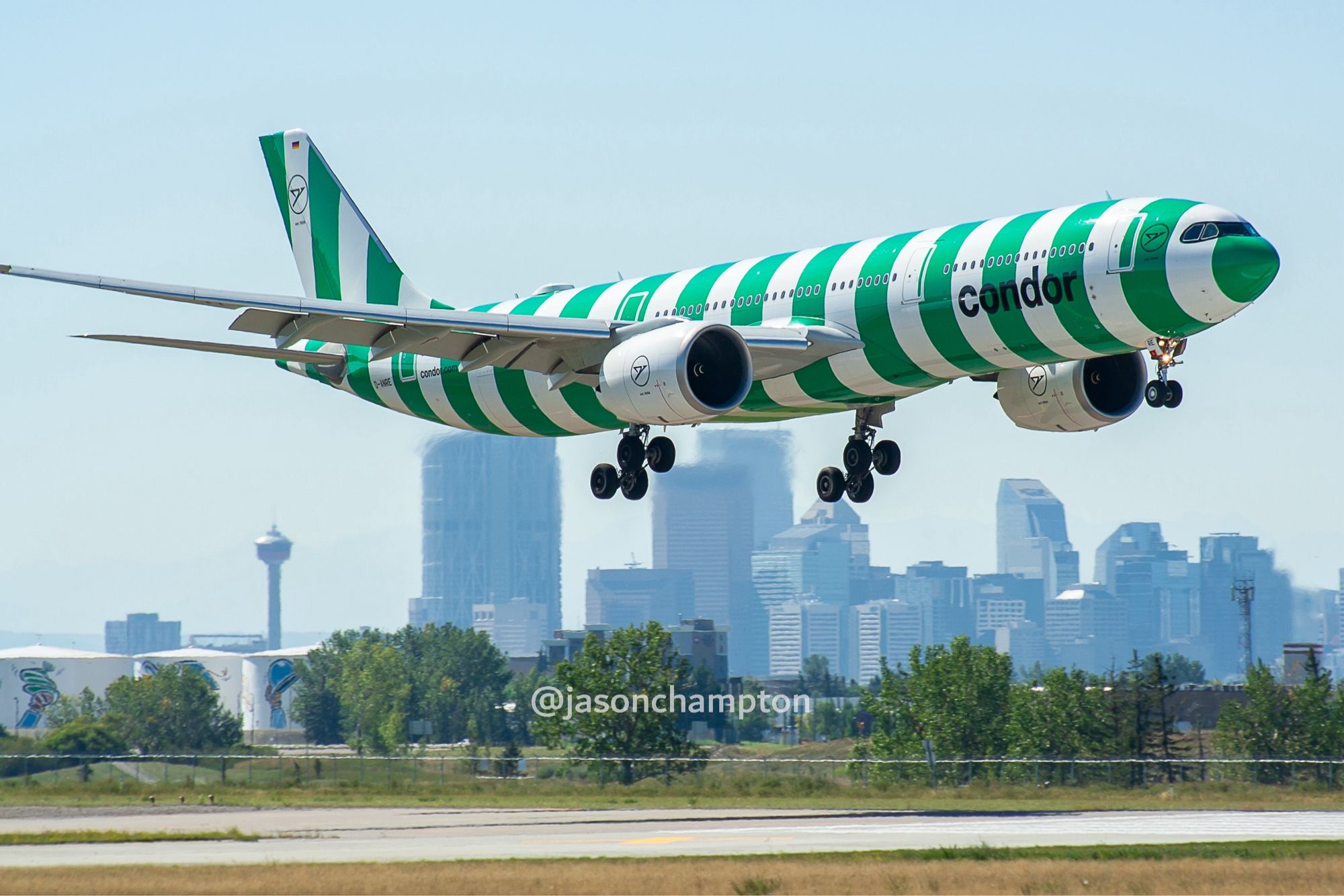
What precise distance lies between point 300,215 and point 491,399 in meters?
12.9

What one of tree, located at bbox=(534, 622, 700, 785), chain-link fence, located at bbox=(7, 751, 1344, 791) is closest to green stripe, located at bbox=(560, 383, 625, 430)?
chain-link fence, located at bbox=(7, 751, 1344, 791)

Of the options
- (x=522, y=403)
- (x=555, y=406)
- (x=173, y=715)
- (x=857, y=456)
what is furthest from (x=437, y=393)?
(x=173, y=715)

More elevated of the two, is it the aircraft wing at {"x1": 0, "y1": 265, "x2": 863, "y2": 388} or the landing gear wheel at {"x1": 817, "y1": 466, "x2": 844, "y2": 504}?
the aircraft wing at {"x1": 0, "y1": 265, "x2": 863, "y2": 388}

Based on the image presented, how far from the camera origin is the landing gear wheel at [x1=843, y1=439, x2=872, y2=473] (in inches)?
1939

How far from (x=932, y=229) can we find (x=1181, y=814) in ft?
81.8

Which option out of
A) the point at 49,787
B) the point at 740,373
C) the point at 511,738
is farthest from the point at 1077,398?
the point at 511,738

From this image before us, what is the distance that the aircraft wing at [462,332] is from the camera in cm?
4156

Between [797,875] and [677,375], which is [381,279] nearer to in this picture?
[677,375]

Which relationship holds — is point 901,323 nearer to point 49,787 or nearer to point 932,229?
point 932,229

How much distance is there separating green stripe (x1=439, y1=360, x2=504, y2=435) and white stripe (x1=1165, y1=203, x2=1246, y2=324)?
22.1m

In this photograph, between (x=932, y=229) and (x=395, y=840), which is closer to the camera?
(x=932, y=229)

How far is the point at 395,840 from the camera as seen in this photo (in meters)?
47.7

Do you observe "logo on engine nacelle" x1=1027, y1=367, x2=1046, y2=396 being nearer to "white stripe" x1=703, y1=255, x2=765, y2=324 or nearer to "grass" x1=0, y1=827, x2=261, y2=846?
"white stripe" x1=703, y1=255, x2=765, y2=324

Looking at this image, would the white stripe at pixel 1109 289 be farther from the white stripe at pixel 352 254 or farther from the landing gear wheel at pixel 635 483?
the white stripe at pixel 352 254
